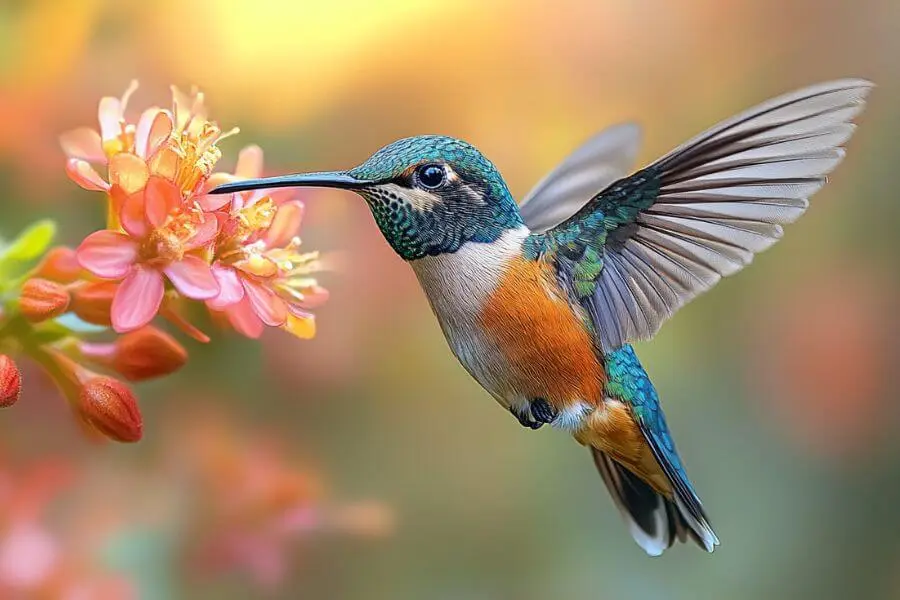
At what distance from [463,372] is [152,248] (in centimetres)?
85

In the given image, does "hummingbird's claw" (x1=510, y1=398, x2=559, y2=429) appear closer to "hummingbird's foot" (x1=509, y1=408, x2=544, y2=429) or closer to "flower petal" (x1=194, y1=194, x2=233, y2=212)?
"hummingbird's foot" (x1=509, y1=408, x2=544, y2=429)

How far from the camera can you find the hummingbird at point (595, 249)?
0.51 metres

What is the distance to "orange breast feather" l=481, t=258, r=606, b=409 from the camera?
1.92 feet

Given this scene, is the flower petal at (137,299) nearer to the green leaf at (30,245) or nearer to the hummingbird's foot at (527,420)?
the green leaf at (30,245)

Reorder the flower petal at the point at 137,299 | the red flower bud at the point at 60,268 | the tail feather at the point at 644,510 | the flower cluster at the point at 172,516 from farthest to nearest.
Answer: the flower cluster at the point at 172,516, the tail feather at the point at 644,510, the red flower bud at the point at 60,268, the flower petal at the point at 137,299

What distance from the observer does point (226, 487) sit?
1035 mm

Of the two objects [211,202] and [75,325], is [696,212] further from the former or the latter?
[75,325]

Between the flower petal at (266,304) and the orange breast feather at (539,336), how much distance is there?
0.15m

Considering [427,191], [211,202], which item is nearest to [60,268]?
[211,202]

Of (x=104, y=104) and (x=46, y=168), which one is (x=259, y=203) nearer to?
(x=104, y=104)

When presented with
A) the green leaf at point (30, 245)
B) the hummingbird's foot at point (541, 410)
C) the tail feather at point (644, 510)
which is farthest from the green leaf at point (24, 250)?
the tail feather at point (644, 510)

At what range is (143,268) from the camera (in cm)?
48

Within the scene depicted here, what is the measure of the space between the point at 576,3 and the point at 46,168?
2.76 ft

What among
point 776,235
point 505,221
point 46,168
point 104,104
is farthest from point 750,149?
point 46,168
